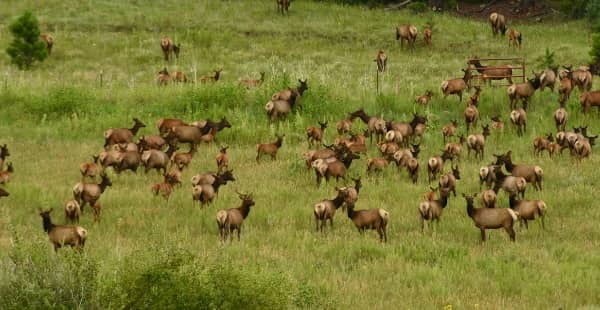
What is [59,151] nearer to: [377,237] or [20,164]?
[20,164]

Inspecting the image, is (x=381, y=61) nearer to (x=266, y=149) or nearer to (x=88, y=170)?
(x=266, y=149)

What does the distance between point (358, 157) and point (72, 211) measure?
692 centimetres

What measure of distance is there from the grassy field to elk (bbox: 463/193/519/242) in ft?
0.89

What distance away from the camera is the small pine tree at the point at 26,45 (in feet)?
120

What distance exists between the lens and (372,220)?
1452 centimetres

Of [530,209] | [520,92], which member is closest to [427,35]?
[520,92]

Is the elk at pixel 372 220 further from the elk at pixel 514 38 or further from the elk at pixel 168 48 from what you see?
the elk at pixel 514 38

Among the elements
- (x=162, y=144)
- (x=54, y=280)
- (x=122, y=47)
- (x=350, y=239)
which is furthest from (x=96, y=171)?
(x=122, y=47)

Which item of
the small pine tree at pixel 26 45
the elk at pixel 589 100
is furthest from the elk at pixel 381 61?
the small pine tree at pixel 26 45

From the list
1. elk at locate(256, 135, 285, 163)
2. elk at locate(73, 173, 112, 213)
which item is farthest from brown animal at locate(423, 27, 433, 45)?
elk at locate(73, 173, 112, 213)

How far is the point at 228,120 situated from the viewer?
25.4m

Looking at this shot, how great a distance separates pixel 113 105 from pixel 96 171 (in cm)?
894

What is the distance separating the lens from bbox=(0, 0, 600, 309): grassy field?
9.48 meters

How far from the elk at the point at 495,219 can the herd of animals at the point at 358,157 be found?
2 centimetres
